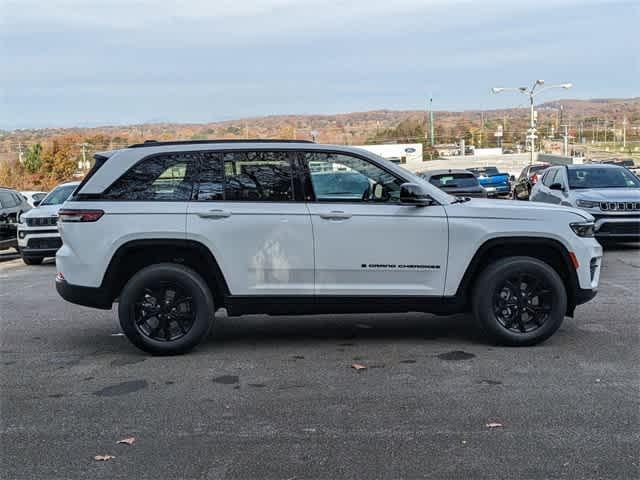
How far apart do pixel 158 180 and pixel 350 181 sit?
1767 mm

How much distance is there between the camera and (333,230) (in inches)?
274

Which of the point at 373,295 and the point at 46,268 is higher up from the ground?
the point at 373,295

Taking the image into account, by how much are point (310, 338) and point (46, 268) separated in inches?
376

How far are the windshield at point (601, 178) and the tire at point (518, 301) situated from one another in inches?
367

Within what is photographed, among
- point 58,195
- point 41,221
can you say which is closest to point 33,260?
point 41,221

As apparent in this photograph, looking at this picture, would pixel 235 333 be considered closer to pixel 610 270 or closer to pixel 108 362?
pixel 108 362

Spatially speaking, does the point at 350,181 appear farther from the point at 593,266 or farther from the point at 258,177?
the point at 593,266

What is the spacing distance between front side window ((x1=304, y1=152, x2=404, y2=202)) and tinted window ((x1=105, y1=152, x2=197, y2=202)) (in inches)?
44.5

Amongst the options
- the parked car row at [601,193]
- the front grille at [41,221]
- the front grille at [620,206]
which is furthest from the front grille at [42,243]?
the front grille at [620,206]

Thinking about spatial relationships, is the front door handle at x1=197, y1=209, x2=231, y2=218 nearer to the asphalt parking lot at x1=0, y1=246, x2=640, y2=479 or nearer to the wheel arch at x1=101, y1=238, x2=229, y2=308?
the wheel arch at x1=101, y1=238, x2=229, y2=308

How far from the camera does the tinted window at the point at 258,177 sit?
709 cm

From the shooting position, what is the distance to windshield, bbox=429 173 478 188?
23.1m

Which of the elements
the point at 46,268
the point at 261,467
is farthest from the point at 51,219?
the point at 261,467

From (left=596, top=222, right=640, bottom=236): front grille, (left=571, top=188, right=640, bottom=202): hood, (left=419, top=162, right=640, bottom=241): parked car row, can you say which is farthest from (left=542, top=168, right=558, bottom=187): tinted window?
(left=596, top=222, right=640, bottom=236): front grille
